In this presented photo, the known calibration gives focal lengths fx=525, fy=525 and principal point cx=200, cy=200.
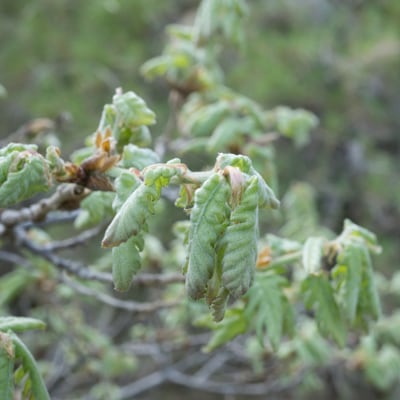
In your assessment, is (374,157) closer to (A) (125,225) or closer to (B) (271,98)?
(B) (271,98)

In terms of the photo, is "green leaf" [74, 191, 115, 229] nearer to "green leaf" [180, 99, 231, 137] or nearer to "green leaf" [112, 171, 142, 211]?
"green leaf" [112, 171, 142, 211]

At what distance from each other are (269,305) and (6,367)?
54cm

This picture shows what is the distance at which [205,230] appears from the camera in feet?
2.16

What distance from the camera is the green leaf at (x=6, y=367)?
30.2 inches

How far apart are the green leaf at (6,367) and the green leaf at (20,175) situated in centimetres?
21

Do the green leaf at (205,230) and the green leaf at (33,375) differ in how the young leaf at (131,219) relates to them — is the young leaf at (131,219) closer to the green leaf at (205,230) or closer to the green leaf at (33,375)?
the green leaf at (205,230)

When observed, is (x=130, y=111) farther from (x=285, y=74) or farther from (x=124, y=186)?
(x=285, y=74)

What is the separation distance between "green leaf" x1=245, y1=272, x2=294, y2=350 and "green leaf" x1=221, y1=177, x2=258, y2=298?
454 mm

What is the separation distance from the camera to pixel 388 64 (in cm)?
538

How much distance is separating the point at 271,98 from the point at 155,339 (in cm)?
311

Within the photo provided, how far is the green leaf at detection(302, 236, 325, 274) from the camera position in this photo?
993 millimetres

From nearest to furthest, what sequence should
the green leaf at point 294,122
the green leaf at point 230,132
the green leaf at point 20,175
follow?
the green leaf at point 20,175 < the green leaf at point 230,132 < the green leaf at point 294,122

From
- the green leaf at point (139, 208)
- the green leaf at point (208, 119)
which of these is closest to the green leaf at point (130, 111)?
the green leaf at point (139, 208)

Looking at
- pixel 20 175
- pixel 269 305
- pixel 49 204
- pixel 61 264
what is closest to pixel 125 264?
pixel 20 175
